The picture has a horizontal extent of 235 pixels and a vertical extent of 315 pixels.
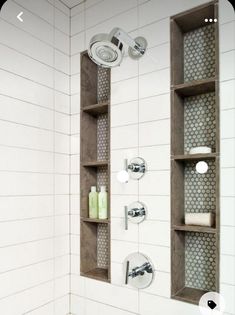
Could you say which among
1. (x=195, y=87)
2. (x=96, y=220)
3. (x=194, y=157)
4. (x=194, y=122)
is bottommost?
(x=96, y=220)

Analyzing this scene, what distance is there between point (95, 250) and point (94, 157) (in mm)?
386

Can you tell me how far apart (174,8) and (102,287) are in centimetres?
109

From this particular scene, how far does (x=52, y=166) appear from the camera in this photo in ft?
4.13

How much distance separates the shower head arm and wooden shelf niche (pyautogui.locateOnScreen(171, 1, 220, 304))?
0.39 ft

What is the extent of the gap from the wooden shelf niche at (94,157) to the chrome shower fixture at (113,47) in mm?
105

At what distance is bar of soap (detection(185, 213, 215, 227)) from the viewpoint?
2.80 ft

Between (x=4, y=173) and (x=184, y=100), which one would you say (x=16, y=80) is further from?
(x=184, y=100)

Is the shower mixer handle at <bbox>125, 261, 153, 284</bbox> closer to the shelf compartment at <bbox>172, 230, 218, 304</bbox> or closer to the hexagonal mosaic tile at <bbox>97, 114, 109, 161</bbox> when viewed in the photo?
the shelf compartment at <bbox>172, 230, 218, 304</bbox>

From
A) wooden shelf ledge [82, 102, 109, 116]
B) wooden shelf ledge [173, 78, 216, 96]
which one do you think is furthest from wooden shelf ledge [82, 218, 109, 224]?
wooden shelf ledge [173, 78, 216, 96]
